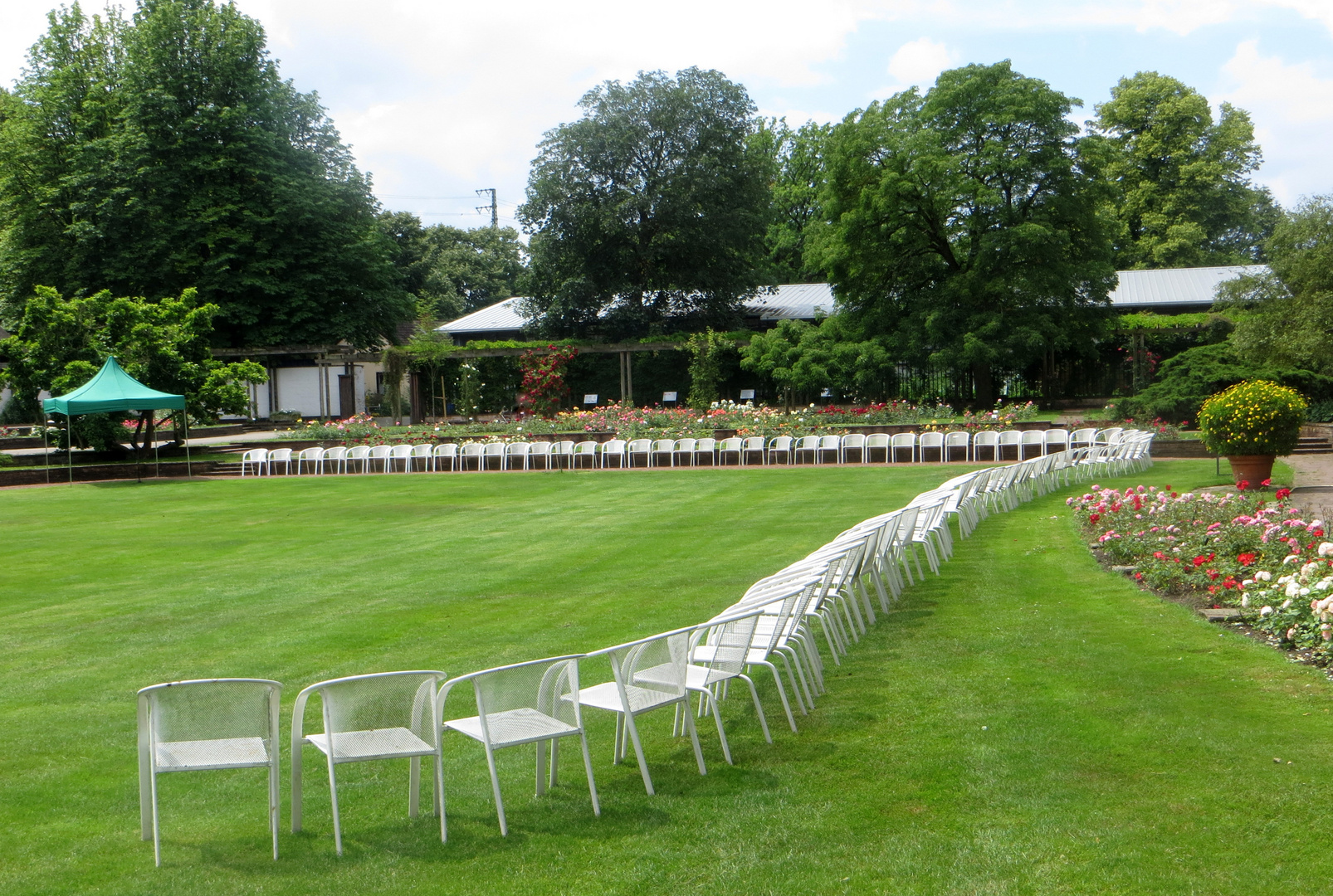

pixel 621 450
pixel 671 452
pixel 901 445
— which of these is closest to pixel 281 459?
pixel 621 450

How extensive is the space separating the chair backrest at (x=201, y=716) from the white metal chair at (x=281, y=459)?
2104 cm

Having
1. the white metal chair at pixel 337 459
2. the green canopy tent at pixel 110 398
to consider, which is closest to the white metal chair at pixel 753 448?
the white metal chair at pixel 337 459

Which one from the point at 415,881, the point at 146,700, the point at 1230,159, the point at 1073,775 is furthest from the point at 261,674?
the point at 1230,159

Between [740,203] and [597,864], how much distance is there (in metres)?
35.4

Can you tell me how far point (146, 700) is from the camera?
404cm

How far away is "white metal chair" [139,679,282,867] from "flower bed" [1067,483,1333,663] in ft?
17.1

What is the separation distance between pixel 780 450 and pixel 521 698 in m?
18.2

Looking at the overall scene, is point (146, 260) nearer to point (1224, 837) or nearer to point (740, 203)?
point (740, 203)

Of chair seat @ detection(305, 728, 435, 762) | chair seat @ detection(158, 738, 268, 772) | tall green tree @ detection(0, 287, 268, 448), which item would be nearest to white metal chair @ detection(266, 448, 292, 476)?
tall green tree @ detection(0, 287, 268, 448)

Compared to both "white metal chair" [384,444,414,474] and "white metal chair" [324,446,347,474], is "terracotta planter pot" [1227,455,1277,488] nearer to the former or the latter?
"white metal chair" [384,444,414,474]

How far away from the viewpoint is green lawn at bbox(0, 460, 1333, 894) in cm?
379

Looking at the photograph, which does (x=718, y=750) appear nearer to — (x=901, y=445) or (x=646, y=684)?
(x=646, y=684)

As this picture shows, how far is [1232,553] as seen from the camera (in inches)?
333

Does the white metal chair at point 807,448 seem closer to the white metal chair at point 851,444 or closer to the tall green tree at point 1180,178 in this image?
the white metal chair at point 851,444
